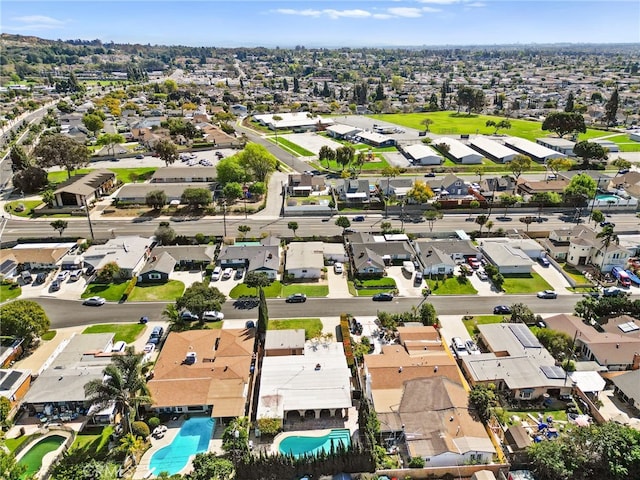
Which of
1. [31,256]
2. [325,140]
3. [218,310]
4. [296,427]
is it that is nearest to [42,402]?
[218,310]

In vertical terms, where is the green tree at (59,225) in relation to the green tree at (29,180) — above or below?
below

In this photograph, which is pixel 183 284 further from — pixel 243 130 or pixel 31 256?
pixel 243 130

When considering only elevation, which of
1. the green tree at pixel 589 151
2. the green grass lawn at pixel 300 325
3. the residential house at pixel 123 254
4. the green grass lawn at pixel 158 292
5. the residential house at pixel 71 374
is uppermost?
the green tree at pixel 589 151

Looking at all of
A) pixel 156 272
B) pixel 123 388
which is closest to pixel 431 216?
pixel 156 272

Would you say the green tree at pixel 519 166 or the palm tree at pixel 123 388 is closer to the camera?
the palm tree at pixel 123 388

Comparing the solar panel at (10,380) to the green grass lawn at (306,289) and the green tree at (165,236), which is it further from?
the green tree at (165,236)

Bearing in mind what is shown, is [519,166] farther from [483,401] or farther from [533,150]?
[483,401]

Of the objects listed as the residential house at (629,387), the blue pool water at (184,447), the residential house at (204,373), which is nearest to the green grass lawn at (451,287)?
the residential house at (629,387)

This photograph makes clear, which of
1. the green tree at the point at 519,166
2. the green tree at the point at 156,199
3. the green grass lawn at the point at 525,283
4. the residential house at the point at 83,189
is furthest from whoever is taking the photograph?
the green tree at the point at 519,166

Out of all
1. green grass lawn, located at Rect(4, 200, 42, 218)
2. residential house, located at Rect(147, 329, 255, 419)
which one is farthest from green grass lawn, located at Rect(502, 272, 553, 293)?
green grass lawn, located at Rect(4, 200, 42, 218)
